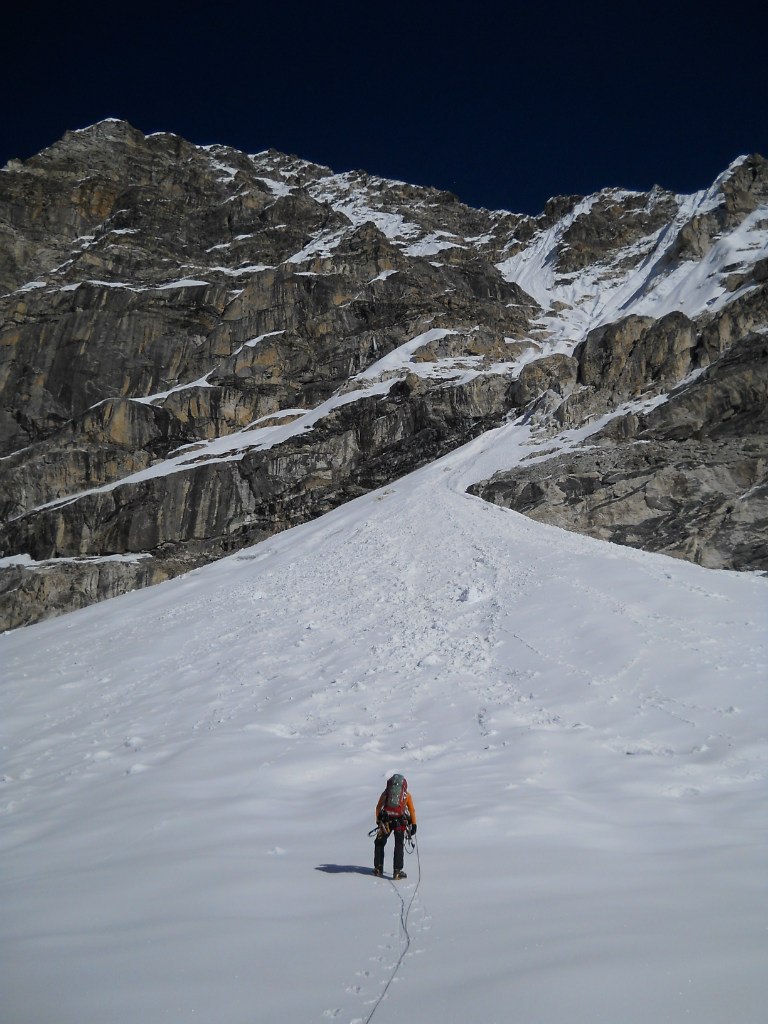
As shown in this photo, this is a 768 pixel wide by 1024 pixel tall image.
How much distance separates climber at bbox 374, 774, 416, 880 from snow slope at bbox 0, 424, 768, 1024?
0.20m

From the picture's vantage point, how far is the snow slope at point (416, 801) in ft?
13.2

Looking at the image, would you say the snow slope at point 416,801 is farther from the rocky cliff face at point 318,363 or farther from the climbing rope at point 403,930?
the rocky cliff face at point 318,363

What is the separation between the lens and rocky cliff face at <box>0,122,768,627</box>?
113 ft

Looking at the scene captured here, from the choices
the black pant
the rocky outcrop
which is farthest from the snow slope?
the rocky outcrop

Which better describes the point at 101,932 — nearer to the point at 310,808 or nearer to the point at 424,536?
the point at 310,808

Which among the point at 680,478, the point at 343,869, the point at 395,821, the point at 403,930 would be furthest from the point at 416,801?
the point at 680,478

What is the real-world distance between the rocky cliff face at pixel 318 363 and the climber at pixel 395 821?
2272cm

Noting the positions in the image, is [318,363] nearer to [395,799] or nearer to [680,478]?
[680,478]

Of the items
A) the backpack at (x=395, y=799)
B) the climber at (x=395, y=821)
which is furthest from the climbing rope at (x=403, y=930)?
the backpack at (x=395, y=799)

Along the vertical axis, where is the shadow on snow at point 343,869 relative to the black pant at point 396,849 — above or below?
below

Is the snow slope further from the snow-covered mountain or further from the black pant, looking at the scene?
the black pant

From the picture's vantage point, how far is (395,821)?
6566 mm

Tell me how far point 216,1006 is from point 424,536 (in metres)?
26.0

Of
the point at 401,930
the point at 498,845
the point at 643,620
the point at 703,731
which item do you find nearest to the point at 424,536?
the point at 643,620
